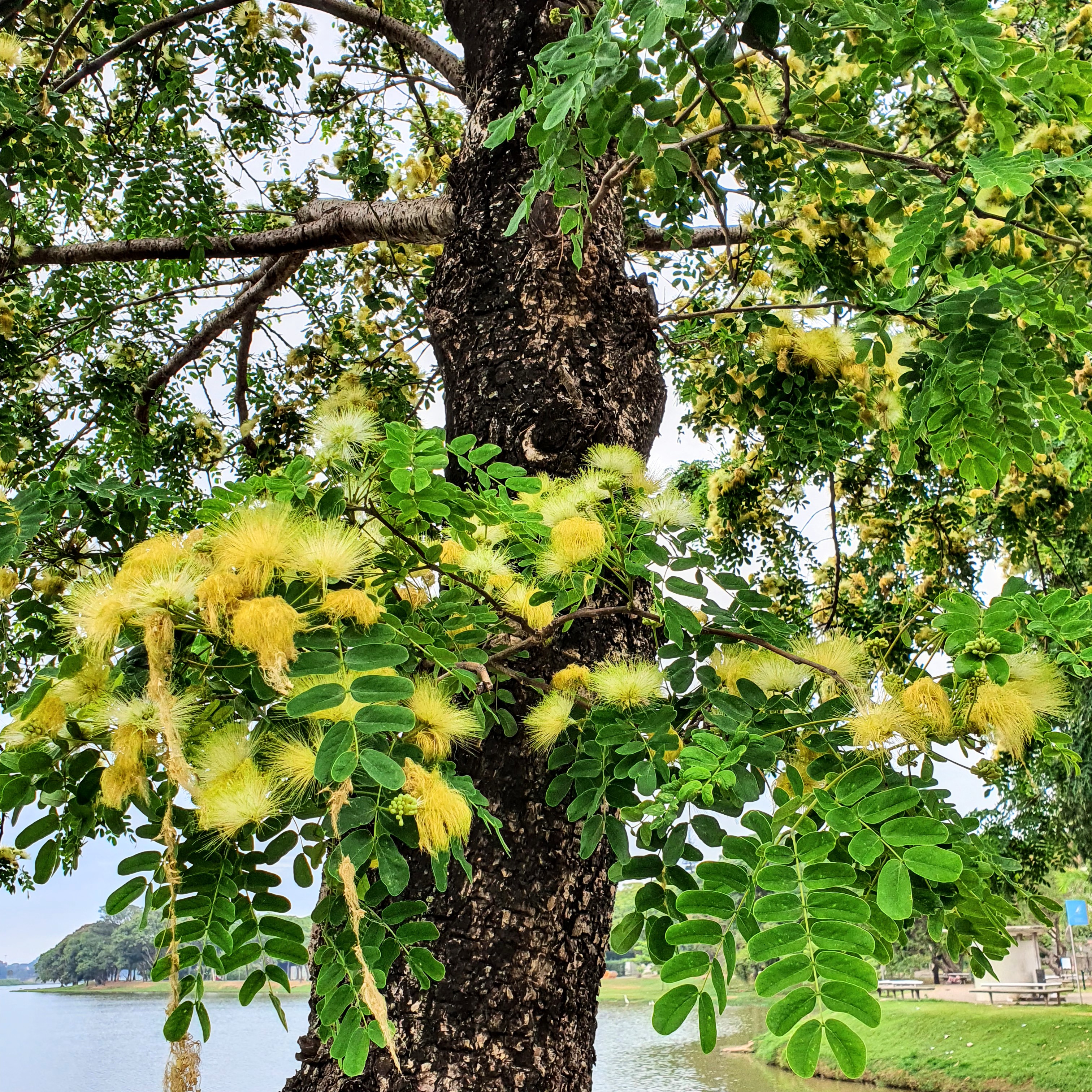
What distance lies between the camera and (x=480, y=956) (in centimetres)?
126

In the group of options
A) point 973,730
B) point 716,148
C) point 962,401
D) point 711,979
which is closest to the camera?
point 711,979

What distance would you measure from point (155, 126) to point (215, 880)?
2.76 meters

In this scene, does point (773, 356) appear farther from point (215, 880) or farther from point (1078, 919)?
point (1078, 919)

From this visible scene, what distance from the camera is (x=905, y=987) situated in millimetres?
11203

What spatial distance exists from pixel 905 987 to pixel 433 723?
12.4 meters

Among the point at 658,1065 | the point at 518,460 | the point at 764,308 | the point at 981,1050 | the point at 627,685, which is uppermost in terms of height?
the point at 764,308

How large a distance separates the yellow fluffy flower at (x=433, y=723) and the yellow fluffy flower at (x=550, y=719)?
0.26m

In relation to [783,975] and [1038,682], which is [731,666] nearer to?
[1038,682]

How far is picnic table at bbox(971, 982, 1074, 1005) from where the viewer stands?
10875 millimetres

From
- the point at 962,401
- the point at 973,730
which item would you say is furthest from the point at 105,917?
the point at 962,401

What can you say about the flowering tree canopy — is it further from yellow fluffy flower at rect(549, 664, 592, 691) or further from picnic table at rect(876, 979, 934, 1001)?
picnic table at rect(876, 979, 934, 1001)

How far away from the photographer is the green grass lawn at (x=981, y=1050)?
836 centimetres

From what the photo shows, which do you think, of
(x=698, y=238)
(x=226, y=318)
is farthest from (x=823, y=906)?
(x=226, y=318)

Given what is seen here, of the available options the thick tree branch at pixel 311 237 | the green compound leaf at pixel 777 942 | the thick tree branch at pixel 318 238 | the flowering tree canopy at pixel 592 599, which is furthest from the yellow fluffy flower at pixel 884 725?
the thick tree branch at pixel 311 237
